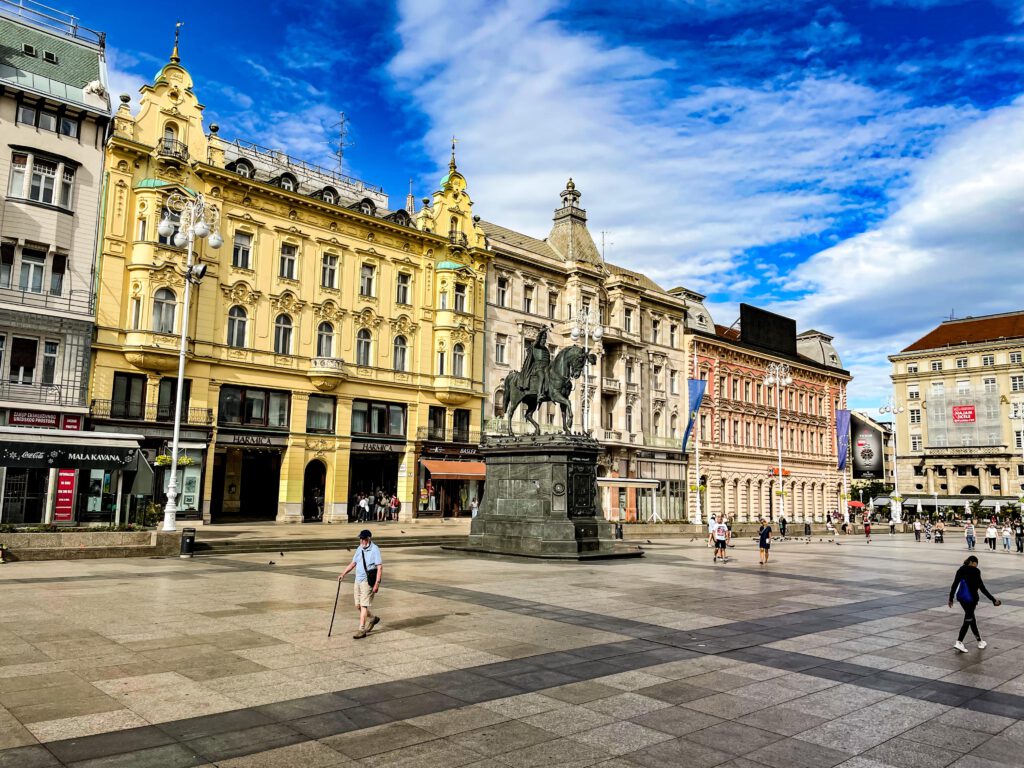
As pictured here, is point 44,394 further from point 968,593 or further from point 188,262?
point 968,593

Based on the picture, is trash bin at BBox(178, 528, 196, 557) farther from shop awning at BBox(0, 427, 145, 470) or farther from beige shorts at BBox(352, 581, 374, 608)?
beige shorts at BBox(352, 581, 374, 608)

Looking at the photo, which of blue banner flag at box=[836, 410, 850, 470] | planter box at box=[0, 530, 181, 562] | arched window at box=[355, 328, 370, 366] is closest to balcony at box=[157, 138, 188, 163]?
arched window at box=[355, 328, 370, 366]

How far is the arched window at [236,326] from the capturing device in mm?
39094

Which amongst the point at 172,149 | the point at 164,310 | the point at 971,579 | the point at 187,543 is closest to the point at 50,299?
the point at 164,310

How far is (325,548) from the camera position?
28297mm

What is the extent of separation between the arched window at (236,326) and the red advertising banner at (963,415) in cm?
10060

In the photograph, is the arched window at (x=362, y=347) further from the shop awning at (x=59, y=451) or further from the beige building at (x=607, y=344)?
the shop awning at (x=59, y=451)

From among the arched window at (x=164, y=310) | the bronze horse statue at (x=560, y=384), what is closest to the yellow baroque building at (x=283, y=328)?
the arched window at (x=164, y=310)

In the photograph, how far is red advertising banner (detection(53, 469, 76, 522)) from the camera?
31.6 m

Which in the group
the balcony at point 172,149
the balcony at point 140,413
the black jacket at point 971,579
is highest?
the balcony at point 172,149

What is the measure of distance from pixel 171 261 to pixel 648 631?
32.1 m

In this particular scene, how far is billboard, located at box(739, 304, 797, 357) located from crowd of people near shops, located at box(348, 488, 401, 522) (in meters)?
41.1

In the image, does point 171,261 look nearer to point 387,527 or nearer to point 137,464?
point 137,464

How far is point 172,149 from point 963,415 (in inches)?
4152
